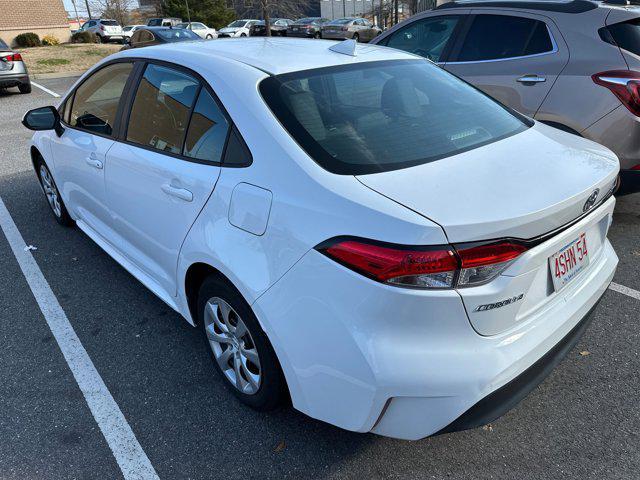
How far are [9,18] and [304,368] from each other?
3465cm

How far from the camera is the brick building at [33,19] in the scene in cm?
2862

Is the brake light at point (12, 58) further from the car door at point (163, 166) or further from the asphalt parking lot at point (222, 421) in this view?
the car door at point (163, 166)

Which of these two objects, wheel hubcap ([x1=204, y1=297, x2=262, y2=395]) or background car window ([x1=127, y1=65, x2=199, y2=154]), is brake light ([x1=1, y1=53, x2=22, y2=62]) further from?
wheel hubcap ([x1=204, y1=297, x2=262, y2=395])

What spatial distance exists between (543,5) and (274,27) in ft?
120

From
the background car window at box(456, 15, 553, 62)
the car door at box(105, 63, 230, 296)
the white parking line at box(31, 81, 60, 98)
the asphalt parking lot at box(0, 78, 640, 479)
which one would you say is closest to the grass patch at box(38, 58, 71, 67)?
the white parking line at box(31, 81, 60, 98)

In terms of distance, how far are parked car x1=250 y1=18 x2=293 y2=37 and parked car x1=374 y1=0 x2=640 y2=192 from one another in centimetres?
3303

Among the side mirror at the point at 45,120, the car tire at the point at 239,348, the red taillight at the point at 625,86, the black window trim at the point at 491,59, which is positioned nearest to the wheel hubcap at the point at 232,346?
the car tire at the point at 239,348

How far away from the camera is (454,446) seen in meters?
2.25

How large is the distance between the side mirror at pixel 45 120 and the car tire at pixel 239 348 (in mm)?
2217

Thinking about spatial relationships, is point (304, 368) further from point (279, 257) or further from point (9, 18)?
point (9, 18)

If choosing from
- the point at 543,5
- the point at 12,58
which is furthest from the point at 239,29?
the point at 543,5

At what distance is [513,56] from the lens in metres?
4.56

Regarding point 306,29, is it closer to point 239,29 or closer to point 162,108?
point 239,29

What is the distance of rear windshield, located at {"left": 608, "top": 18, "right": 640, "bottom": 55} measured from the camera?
3.96m
